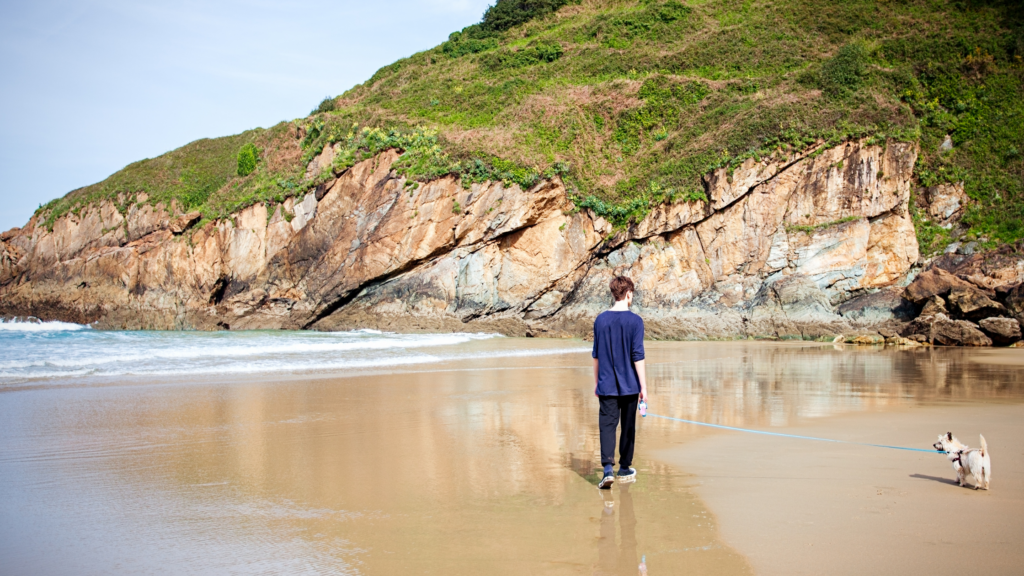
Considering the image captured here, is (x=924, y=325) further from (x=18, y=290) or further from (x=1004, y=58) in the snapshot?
(x=18, y=290)

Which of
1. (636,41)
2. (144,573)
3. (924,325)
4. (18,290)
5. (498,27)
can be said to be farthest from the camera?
(498,27)

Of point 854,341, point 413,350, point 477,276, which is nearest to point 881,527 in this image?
point 413,350

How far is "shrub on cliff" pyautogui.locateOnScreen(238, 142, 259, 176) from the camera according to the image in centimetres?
3722

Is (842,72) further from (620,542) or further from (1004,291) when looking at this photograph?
(620,542)

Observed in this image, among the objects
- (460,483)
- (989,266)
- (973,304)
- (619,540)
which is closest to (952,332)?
(973,304)

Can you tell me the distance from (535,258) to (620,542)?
24322 mm

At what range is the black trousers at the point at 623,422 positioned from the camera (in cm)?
461

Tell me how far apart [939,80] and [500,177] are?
21.2 meters

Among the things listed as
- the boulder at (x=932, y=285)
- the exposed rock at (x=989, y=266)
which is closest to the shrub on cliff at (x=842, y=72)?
the exposed rock at (x=989, y=266)

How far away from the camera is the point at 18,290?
36.2m

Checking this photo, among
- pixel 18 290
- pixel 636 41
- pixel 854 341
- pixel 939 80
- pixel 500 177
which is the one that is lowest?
pixel 854 341

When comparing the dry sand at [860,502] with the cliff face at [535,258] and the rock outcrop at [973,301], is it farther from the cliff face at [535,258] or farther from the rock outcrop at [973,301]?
the cliff face at [535,258]

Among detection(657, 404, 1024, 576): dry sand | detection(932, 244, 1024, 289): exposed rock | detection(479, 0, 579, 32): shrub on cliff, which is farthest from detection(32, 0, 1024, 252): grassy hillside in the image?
detection(657, 404, 1024, 576): dry sand

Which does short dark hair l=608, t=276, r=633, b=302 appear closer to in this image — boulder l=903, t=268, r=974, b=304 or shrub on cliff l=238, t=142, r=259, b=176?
boulder l=903, t=268, r=974, b=304
